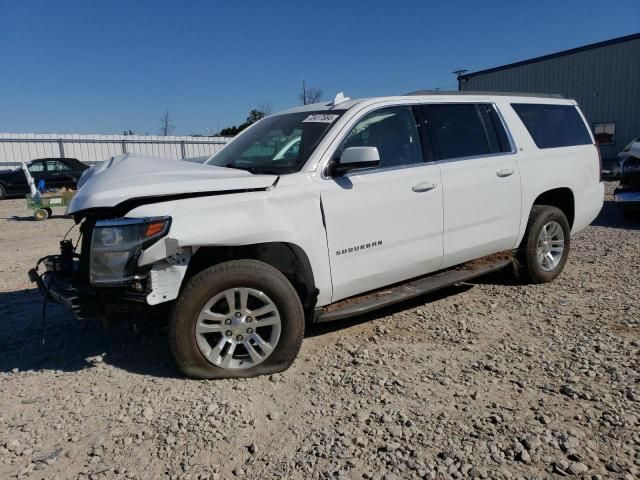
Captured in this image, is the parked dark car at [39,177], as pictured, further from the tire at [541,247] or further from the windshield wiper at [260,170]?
the tire at [541,247]

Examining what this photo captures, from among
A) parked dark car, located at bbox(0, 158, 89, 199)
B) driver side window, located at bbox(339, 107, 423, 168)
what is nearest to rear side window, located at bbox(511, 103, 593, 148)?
driver side window, located at bbox(339, 107, 423, 168)

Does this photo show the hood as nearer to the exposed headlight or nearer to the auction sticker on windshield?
the exposed headlight

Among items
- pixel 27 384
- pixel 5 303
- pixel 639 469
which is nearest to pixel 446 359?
pixel 639 469

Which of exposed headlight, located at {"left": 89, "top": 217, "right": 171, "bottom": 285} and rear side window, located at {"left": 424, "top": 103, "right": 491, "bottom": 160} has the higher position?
rear side window, located at {"left": 424, "top": 103, "right": 491, "bottom": 160}

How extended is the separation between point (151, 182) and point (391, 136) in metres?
1.97

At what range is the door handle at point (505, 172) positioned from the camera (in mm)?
4702

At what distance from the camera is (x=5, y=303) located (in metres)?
5.32

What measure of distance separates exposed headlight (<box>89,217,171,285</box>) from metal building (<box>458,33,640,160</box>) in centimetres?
2229

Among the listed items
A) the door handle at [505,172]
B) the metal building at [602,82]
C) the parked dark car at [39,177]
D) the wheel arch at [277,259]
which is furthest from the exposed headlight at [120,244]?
the metal building at [602,82]

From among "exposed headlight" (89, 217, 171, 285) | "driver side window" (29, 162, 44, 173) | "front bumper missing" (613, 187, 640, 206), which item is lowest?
"front bumper missing" (613, 187, 640, 206)

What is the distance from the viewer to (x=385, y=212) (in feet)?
12.7

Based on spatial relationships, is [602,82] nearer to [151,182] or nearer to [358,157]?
[358,157]

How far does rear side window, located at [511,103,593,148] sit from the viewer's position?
5211mm

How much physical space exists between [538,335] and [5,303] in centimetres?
519
